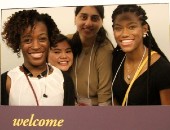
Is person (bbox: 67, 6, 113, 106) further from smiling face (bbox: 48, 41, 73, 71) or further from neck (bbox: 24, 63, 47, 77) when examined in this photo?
neck (bbox: 24, 63, 47, 77)

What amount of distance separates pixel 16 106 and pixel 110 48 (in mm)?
692

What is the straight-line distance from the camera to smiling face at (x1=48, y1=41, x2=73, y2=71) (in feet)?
5.71

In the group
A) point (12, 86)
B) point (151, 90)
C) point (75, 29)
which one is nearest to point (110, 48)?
point (75, 29)

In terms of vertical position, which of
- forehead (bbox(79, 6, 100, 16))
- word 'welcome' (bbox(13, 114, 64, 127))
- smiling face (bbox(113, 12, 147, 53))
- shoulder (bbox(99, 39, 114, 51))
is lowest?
word 'welcome' (bbox(13, 114, 64, 127))

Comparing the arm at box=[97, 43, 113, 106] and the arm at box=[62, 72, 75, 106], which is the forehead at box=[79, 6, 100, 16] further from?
the arm at box=[62, 72, 75, 106]

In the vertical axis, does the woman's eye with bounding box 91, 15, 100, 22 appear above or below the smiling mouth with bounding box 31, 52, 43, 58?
above

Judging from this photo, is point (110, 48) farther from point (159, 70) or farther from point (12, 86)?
point (12, 86)

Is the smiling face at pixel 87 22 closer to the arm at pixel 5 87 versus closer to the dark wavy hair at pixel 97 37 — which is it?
the dark wavy hair at pixel 97 37

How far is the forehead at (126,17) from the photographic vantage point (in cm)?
168

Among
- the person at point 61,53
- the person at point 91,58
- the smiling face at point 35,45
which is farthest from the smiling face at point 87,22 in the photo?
the smiling face at point 35,45

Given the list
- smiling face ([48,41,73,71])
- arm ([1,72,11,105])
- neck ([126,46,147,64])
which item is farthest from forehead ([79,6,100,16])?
arm ([1,72,11,105])

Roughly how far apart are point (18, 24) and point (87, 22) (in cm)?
44

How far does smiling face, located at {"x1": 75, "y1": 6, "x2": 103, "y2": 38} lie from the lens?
1.72m

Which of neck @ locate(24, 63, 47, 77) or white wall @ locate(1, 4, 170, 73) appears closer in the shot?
white wall @ locate(1, 4, 170, 73)
